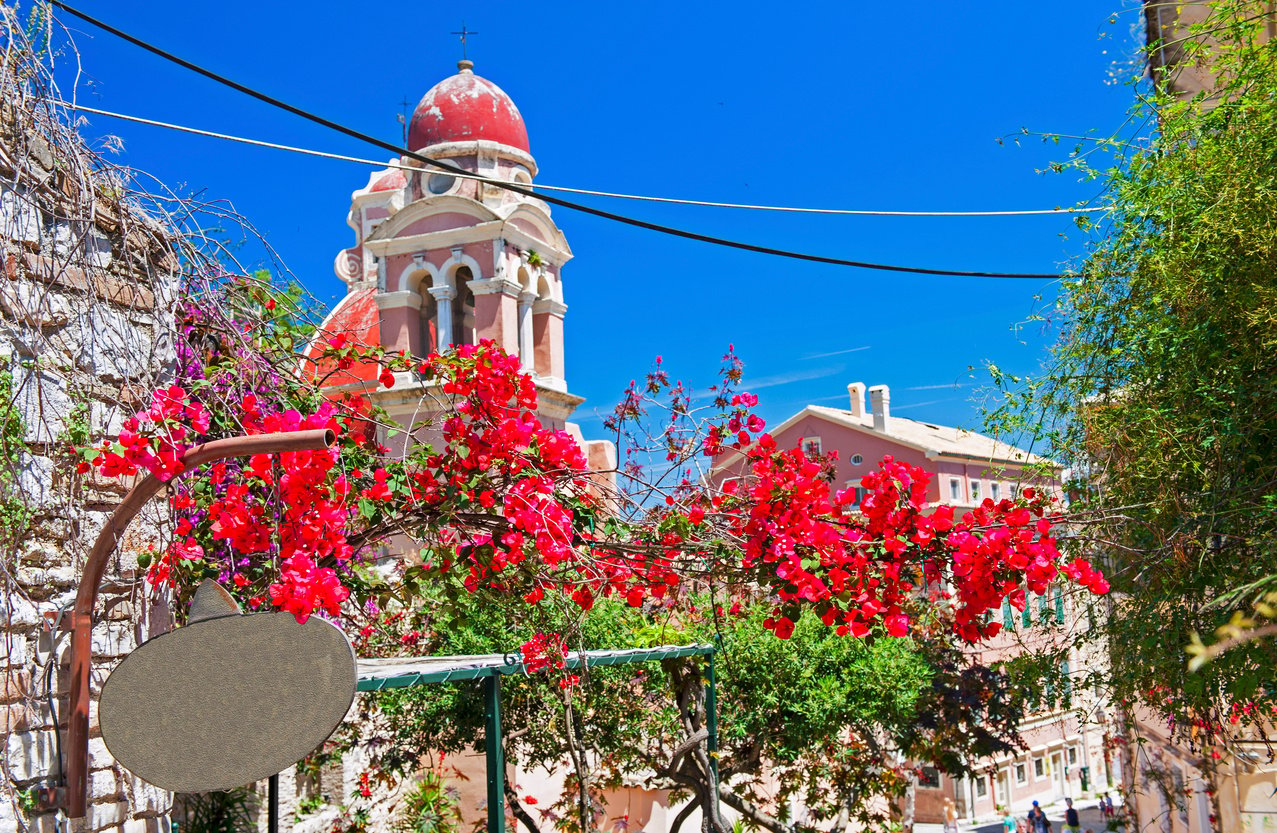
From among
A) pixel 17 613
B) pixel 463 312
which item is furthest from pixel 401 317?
pixel 17 613

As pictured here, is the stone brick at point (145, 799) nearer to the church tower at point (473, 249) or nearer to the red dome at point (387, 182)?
the church tower at point (473, 249)

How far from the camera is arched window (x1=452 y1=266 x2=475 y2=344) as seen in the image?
1945 centimetres

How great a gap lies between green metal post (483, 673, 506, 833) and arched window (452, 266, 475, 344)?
48.7 ft

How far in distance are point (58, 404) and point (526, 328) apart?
614 inches

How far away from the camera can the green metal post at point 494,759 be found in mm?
4746

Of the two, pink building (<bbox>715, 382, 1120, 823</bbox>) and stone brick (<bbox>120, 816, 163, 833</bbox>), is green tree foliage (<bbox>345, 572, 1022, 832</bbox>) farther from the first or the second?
pink building (<bbox>715, 382, 1120, 823</bbox>)

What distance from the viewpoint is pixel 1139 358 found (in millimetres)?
4094

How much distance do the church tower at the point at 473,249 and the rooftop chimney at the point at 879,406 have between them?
1570 centimetres

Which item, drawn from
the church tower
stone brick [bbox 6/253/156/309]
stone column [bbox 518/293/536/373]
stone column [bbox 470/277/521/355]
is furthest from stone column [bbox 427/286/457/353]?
stone brick [bbox 6/253/156/309]

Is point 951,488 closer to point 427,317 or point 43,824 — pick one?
point 427,317

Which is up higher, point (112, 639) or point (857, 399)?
point (857, 399)

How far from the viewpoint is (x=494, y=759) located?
4.88m

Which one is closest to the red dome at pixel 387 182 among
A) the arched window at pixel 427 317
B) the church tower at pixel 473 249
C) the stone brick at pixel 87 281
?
the church tower at pixel 473 249

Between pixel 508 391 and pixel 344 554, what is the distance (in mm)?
880
